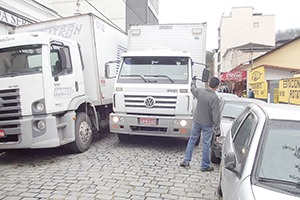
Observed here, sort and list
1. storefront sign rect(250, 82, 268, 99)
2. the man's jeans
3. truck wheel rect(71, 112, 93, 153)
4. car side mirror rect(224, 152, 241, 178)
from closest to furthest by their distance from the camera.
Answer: car side mirror rect(224, 152, 241, 178)
the man's jeans
truck wheel rect(71, 112, 93, 153)
storefront sign rect(250, 82, 268, 99)

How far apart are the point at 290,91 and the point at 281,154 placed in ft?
31.8

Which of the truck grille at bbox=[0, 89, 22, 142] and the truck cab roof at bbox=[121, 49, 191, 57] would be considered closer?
the truck grille at bbox=[0, 89, 22, 142]

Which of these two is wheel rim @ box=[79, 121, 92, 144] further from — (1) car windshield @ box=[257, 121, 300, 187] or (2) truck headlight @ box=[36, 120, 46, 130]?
(1) car windshield @ box=[257, 121, 300, 187]

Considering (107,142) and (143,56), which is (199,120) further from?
(107,142)

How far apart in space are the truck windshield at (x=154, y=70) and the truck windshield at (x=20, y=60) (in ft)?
6.93

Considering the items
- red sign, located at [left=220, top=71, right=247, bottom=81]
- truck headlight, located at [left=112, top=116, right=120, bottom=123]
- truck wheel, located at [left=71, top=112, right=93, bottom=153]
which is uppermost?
red sign, located at [left=220, top=71, right=247, bottom=81]

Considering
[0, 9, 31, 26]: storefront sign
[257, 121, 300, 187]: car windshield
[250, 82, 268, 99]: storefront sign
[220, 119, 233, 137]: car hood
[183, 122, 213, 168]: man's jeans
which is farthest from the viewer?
[250, 82, 268, 99]: storefront sign

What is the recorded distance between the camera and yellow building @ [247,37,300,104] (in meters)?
12.1

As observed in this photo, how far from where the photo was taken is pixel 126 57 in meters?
6.95

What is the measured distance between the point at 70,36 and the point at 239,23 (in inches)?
1771

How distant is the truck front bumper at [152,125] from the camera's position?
20.2 ft

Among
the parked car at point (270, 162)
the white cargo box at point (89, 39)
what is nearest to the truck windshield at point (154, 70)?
the white cargo box at point (89, 39)

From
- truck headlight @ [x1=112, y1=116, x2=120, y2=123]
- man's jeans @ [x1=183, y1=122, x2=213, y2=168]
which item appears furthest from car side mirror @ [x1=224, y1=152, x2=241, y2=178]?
truck headlight @ [x1=112, y1=116, x2=120, y2=123]

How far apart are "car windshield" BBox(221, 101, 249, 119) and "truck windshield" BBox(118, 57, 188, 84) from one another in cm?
134
